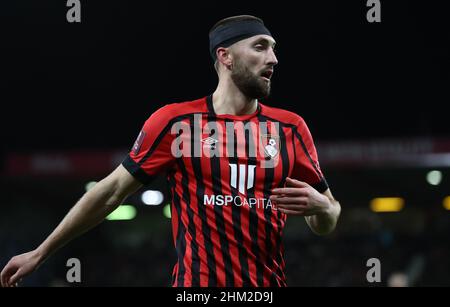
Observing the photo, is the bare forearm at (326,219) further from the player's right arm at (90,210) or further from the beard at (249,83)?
the player's right arm at (90,210)

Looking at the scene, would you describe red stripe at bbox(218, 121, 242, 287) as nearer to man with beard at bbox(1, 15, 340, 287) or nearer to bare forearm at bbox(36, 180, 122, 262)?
man with beard at bbox(1, 15, 340, 287)

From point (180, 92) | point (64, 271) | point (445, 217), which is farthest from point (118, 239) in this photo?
point (445, 217)

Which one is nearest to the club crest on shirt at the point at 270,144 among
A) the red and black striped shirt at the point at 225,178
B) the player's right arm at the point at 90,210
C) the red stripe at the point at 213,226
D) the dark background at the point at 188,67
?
the red and black striped shirt at the point at 225,178

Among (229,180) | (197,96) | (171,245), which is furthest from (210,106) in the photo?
(171,245)

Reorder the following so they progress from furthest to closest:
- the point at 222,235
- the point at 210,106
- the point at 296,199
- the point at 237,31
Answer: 1. the point at 237,31
2. the point at 210,106
3. the point at 222,235
4. the point at 296,199

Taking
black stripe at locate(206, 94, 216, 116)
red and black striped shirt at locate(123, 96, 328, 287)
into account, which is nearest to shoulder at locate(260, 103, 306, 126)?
red and black striped shirt at locate(123, 96, 328, 287)

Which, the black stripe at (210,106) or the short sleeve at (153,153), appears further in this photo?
the black stripe at (210,106)

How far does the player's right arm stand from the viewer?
3.90 m

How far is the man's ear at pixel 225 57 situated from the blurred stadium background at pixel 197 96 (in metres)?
12.2

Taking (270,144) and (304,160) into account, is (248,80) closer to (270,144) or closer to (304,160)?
(270,144)

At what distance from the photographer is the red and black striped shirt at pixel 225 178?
3766mm

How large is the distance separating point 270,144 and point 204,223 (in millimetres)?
619

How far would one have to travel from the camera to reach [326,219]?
13.0 ft
